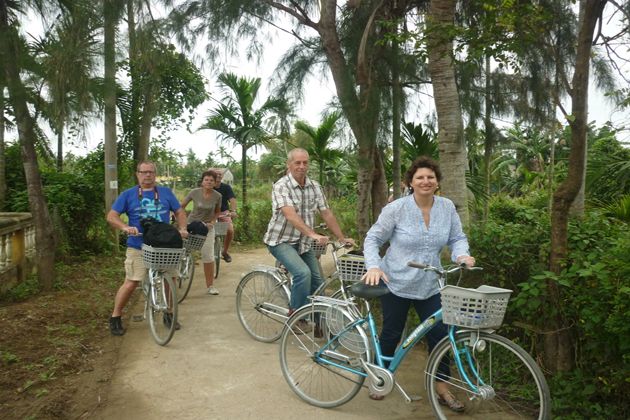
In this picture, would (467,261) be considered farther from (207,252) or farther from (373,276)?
(207,252)

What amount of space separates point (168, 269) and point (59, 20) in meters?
3.38

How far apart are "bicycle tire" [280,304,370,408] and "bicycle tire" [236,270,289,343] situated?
1.01 meters

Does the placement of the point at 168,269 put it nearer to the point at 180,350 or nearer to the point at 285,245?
the point at 180,350

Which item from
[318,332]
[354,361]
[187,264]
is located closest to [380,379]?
[354,361]

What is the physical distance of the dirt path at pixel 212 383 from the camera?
3473 mm

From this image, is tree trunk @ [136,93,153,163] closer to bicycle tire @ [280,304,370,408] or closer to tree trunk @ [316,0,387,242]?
tree trunk @ [316,0,387,242]

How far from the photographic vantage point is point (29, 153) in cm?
612

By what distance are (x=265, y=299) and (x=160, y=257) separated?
1.05 meters

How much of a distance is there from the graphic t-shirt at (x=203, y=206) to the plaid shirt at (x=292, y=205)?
2.71 meters

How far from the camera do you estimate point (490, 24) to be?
3881mm

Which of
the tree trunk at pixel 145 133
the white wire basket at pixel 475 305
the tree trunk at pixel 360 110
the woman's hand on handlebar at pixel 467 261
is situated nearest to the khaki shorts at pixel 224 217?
the tree trunk at pixel 360 110

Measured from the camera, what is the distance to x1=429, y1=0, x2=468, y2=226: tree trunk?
4.95 m

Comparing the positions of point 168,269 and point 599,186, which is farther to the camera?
point 599,186

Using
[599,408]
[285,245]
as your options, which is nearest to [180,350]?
[285,245]
